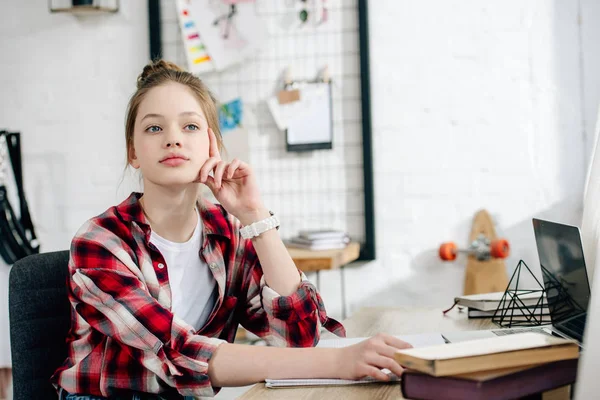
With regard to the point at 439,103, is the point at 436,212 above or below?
below

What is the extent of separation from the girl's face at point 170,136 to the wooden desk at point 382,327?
43 cm

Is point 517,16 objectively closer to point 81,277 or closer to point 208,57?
point 208,57

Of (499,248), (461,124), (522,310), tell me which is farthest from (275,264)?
(461,124)

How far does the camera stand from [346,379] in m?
0.98

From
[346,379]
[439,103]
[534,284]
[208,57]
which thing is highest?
[208,57]

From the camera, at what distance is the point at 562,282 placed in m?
1.12

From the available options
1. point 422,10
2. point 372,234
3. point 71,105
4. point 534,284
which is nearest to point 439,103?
point 422,10

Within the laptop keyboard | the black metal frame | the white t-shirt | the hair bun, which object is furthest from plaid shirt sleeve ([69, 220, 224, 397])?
the black metal frame

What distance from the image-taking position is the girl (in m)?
1.04

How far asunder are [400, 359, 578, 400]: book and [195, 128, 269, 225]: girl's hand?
601 millimetres

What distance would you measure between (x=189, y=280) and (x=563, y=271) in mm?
646

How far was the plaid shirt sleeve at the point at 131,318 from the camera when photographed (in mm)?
1054

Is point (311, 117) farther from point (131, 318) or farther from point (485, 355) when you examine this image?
point (485, 355)

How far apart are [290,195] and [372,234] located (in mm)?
353
